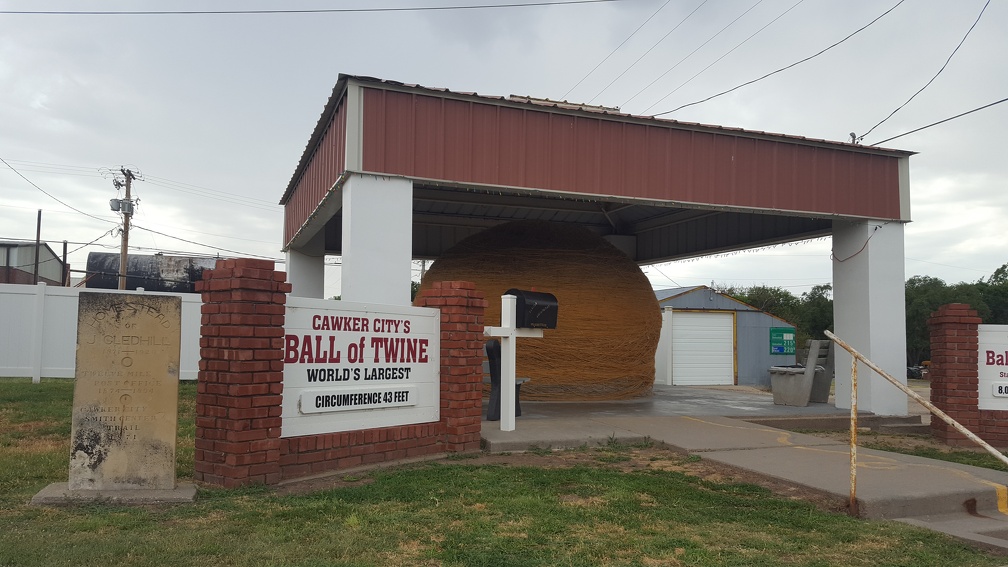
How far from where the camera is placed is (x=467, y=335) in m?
8.70

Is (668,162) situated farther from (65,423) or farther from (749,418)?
Answer: (65,423)

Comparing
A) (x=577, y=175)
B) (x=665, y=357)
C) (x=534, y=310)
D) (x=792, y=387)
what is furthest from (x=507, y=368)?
(x=665, y=357)

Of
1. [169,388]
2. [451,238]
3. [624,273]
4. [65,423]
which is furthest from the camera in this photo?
[451,238]

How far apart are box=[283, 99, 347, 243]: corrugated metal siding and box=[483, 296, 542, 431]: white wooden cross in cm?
301

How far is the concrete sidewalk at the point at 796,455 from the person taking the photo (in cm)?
641

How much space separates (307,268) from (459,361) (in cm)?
1135

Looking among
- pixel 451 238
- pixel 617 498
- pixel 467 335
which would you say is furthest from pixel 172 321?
pixel 451 238

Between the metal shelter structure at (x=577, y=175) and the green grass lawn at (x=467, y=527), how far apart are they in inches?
172

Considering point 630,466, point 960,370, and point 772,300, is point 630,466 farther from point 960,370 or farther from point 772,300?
point 772,300

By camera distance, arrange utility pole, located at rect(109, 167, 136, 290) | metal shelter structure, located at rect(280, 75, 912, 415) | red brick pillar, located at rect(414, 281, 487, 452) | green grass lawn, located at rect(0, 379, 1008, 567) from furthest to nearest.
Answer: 1. utility pole, located at rect(109, 167, 136, 290)
2. metal shelter structure, located at rect(280, 75, 912, 415)
3. red brick pillar, located at rect(414, 281, 487, 452)
4. green grass lawn, located at rect(0, 379, 1008, 567)

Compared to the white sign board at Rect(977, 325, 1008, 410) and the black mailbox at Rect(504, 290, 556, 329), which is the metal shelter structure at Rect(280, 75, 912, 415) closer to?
the black mailbox at Rect(504, 290, 556, 329)

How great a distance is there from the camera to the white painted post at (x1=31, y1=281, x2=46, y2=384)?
16984mm

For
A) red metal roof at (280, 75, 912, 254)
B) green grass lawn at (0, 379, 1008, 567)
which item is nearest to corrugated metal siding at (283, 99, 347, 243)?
red metal roof at (280, 75, 912, 254)

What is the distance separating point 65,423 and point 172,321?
5.26m
